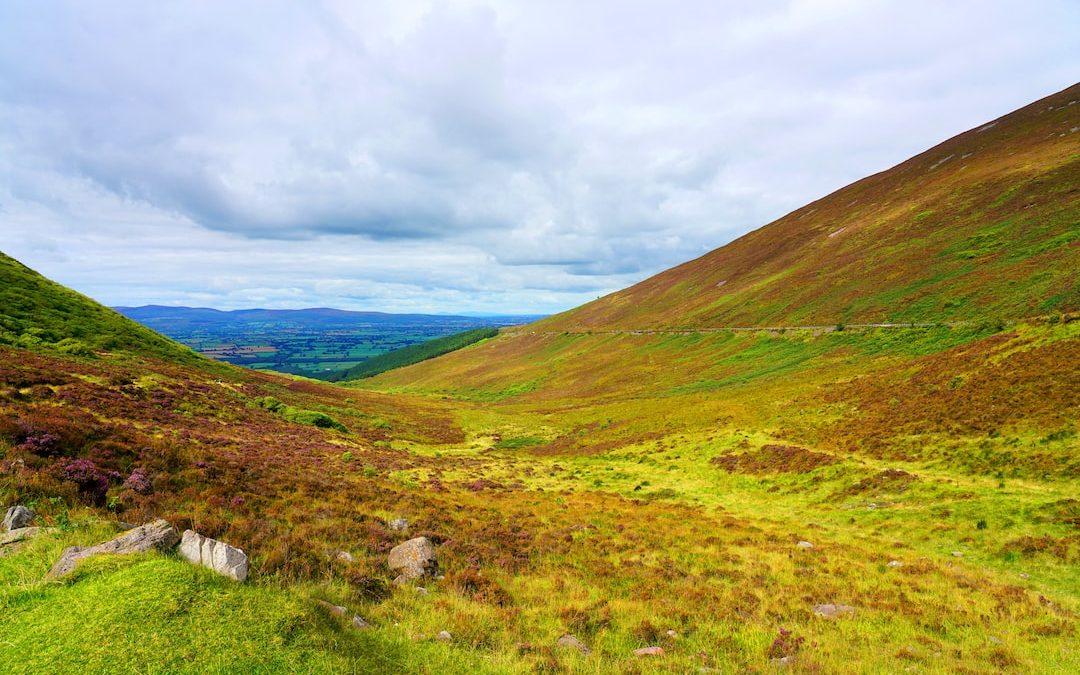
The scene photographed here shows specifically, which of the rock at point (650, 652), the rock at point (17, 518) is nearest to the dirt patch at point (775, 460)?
the rock at point (650, 652)

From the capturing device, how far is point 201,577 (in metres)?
8.28

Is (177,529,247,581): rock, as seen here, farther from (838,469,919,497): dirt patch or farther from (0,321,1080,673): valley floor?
(838,469,919,497): dirt patch

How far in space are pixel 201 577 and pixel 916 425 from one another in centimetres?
3566

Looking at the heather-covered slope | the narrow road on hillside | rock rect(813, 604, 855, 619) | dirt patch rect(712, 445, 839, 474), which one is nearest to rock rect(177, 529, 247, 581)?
rock rect(813, 604, 855, 619)

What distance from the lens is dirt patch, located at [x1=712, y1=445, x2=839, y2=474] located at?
28.9 metres

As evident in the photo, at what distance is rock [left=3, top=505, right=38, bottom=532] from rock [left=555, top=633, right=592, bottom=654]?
39.4ft

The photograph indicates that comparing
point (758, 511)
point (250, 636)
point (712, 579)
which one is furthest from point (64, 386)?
point (758, 511)

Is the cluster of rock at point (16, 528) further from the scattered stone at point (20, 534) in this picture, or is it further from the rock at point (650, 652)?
the rock at point (650, 652)

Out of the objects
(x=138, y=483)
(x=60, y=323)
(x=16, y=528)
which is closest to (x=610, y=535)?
(x=138, y=483)

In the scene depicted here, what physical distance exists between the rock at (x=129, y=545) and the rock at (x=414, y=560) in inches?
214

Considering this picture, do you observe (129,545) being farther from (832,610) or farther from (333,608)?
(832,610)

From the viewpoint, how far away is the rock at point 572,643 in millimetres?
10438

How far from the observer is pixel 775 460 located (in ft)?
102

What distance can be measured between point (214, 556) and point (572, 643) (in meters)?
7.76
